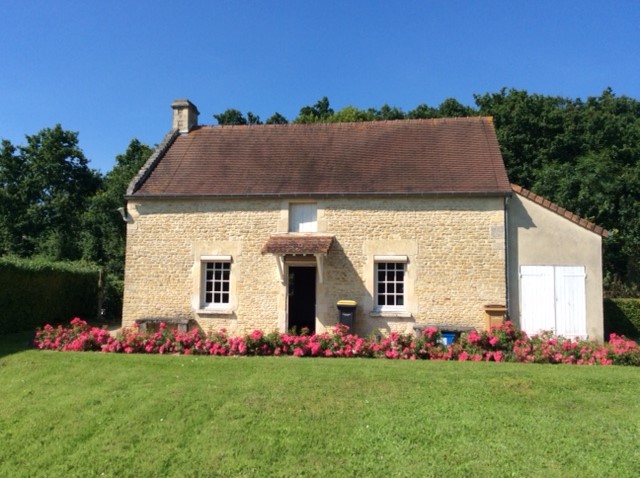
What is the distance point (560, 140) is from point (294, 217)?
18.8 meters

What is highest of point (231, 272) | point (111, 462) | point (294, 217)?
point (294, 217)

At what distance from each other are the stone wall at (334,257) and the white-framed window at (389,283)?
0.23 meters

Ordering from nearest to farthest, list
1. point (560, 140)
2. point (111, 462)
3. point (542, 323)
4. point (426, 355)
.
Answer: point (111, 462) < point (426, 355) < point (542, 323) < point (560, 140)

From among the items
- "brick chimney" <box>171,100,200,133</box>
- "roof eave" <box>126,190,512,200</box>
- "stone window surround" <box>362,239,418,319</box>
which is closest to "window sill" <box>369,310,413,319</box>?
"stone window surround" <box>362,239,418,319</box>

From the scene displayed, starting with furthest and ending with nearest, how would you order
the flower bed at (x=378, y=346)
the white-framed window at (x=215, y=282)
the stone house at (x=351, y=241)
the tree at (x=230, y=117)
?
the tree at (x=230, y=117) < the white-framed window at (x=215, y=282) < the stone house at (x=351, y=241) < the flower bed at (x=378, y=346)

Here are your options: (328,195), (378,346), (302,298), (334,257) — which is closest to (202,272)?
(302,298)

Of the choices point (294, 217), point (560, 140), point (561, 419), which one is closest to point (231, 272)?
point (294, 217)

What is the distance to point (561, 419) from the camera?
6027mm

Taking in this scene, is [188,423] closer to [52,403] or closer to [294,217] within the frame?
[52,403]

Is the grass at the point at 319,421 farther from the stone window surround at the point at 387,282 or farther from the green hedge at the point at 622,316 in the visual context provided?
the green hedge at the point at 622,316

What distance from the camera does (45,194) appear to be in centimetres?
3139

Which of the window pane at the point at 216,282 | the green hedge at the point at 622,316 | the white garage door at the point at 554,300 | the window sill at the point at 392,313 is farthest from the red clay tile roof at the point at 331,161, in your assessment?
the green hedge at the point at 622,316

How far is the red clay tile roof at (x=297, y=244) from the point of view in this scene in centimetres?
1237

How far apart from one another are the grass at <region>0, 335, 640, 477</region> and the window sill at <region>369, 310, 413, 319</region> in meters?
3.83
